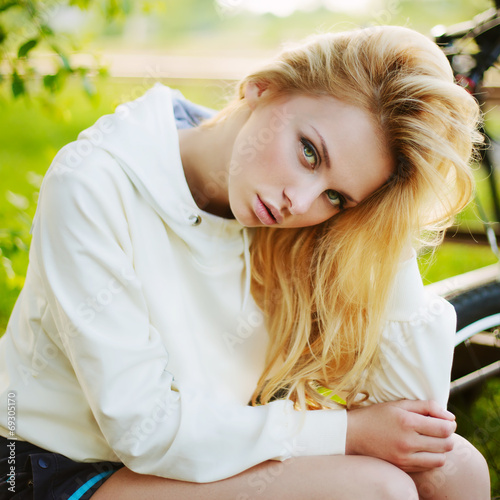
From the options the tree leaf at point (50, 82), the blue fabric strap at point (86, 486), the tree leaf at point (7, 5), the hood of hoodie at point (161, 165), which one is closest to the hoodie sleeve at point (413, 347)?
the hood of hoodie at point (161, 165)

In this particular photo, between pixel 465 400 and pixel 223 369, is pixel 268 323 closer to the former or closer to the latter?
pixel 223 369

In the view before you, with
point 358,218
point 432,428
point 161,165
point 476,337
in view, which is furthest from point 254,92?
point 476,337

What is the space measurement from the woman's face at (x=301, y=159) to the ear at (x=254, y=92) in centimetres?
6

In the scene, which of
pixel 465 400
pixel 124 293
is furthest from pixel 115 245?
pixel 465 400

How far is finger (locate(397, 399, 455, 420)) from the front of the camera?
4.71 ft

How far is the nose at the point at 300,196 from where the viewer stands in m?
1.35

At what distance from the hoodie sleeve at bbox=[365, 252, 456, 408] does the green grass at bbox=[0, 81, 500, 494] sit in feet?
0.70

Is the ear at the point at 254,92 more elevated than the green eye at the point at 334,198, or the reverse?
the ear at the point at 254,92

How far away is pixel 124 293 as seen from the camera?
1.30m

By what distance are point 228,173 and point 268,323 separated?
44cm

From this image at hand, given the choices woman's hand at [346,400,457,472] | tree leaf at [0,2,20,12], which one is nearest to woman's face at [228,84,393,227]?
woman's hand at [346,400,457,472]

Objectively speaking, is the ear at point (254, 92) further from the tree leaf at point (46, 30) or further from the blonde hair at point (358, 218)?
the tree leaf at point (46, 30)

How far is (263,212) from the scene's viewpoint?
138cm

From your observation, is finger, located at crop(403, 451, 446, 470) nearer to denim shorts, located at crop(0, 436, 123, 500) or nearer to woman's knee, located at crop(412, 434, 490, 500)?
woman's knee, located at crop(412, 434, 490, 500)
